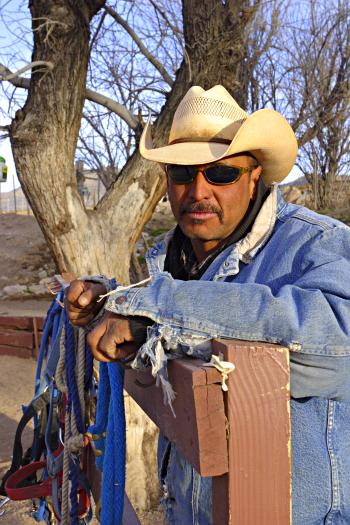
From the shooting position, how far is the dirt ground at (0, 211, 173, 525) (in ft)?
13.5

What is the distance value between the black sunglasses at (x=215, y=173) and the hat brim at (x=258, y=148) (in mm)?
37

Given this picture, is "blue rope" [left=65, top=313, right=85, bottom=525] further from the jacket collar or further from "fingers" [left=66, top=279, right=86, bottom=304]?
the jacket collar

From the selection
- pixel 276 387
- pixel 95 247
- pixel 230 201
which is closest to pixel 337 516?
pixel 276 387

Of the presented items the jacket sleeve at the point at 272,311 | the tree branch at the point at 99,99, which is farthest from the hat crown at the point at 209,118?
the tree branch at the point at 99,99

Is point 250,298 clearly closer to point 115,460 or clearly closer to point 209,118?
point 115,460

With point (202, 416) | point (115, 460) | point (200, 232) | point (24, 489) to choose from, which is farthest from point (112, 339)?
point (24, 489)

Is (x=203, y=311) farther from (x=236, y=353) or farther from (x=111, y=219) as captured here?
(x=111, y=219)

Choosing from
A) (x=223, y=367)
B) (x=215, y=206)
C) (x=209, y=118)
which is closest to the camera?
(x=223, y=367)

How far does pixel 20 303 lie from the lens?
35.7ft

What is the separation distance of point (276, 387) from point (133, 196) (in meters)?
3.53

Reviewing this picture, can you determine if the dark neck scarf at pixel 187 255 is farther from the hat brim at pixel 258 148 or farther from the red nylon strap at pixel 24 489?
the red nylon strap at pixel 24 489

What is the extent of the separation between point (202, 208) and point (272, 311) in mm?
745

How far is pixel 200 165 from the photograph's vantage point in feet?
5.56

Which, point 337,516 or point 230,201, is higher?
point 230,201
